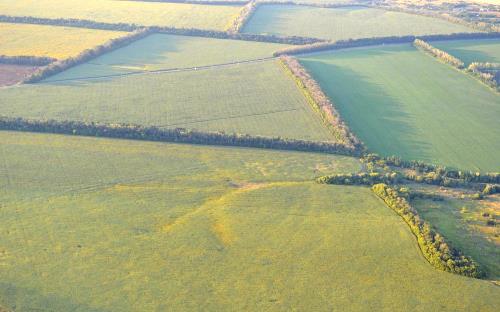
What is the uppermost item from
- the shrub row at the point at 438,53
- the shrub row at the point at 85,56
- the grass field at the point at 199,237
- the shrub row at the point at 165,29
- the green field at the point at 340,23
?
the green field at the point at 340,23

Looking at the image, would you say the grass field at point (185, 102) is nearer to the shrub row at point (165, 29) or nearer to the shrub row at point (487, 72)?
the shrub row at point (165, 29)

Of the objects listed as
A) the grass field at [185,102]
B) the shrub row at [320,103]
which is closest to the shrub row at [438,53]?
the shrub row at [320,103]

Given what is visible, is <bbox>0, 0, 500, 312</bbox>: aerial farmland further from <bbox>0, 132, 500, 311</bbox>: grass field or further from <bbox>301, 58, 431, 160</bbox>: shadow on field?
<bbox>301, 58, 431, 160</bbox>: shadow on field

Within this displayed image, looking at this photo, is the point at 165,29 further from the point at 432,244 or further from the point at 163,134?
the point at 432,244

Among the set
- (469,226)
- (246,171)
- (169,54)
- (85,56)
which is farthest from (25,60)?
(469,226)

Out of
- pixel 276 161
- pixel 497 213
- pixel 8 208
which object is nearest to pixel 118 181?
pixel 8 208

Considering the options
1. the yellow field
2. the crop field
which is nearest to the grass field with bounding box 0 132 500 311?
the crop field

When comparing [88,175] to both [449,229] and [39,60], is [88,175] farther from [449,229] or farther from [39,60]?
[39,60]
